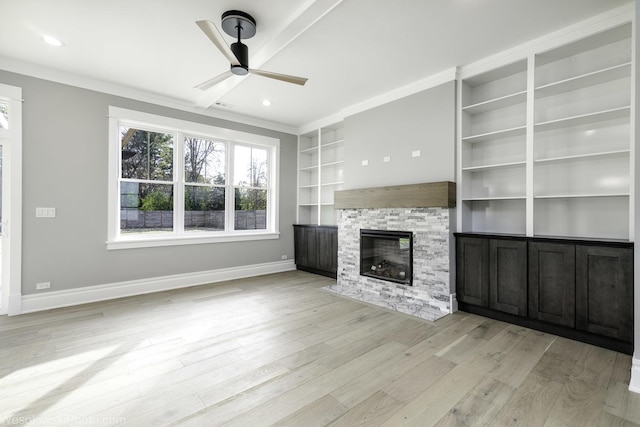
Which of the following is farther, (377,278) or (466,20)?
(377,278)

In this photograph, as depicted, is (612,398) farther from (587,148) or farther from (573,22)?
(573,22)

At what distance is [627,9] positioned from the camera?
252 centimetres

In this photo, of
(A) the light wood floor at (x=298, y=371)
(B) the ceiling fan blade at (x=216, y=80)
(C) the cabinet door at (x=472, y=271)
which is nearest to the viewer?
(A) the light wood floor at (x=298, y=371)

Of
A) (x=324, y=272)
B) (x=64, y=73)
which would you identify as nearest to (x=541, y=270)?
(x=324, y=272)

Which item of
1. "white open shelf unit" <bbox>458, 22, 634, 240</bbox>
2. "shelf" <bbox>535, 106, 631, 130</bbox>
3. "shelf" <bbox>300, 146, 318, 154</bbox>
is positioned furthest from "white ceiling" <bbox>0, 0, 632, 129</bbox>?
"shelf" <bbox>300, 146, 318, 154</bbox>

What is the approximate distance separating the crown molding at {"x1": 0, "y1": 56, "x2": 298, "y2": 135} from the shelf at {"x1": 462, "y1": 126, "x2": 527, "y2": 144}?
144 inches

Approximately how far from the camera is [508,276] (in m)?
3.16

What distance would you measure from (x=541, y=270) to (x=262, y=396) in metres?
2.86

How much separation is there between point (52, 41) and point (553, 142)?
5.37m

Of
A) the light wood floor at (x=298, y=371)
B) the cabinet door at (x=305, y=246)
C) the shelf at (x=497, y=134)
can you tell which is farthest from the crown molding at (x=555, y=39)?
the cabinet door at (x=305, y=246)

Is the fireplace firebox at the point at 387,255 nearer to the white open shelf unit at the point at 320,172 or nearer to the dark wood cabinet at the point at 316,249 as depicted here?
the dark wood cabinet at the point at 316,249

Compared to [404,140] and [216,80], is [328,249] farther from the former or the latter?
[216,80]

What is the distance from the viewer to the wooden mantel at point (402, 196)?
139 inches

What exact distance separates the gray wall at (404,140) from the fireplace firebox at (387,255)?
754 millimetres
